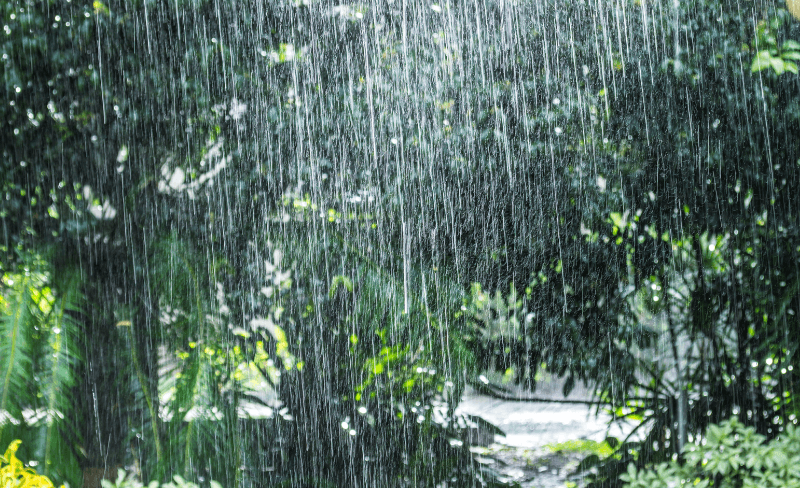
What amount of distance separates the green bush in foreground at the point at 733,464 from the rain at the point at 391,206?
0.02 metres

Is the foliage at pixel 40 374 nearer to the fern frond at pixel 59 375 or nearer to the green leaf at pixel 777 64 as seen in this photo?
the fern frond at pixel 59 375

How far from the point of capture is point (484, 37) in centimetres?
343

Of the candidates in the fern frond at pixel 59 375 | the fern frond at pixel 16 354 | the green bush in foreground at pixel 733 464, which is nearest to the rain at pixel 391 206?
the green bush in foreground at pixel 733 464

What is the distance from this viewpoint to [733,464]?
327 centimetres

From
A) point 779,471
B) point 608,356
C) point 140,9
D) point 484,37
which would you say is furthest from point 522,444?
point 140,9

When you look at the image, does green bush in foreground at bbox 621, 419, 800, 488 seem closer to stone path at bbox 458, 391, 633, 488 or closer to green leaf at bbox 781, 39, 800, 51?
stone path at bbox 458, 391, 633, 488

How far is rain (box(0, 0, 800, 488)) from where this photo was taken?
3.36m

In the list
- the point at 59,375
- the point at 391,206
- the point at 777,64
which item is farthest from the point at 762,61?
the point at 59,375

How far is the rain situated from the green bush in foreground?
0.02m

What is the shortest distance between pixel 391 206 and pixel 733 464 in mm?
1990

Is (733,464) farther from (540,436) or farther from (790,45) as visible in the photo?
(540,436)

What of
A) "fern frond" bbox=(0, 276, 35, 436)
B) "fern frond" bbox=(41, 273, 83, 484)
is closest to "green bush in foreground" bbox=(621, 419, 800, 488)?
"fern frond" bbox=(41, 273, 83, 484)

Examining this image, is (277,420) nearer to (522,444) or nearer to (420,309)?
(420,309)

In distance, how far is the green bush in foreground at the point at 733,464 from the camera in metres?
3.21
